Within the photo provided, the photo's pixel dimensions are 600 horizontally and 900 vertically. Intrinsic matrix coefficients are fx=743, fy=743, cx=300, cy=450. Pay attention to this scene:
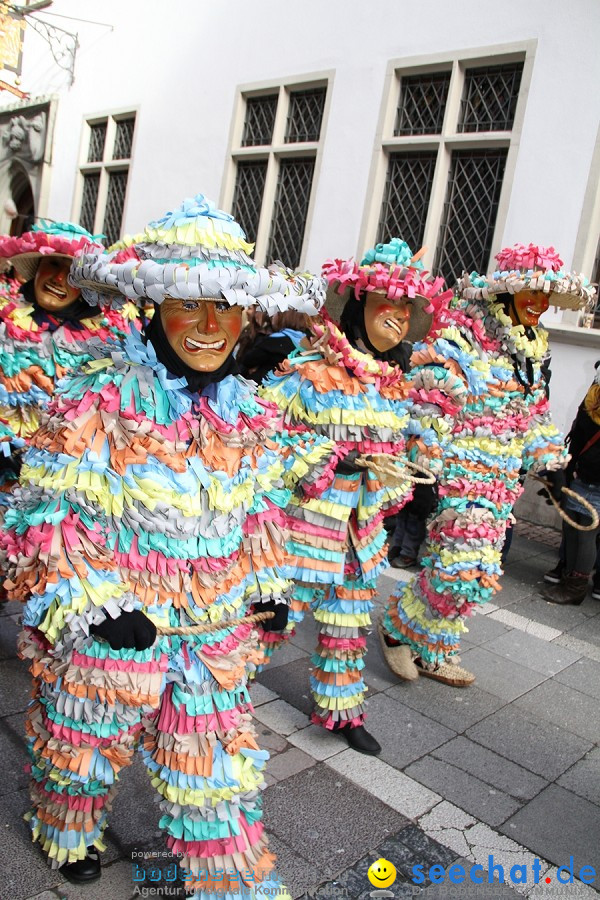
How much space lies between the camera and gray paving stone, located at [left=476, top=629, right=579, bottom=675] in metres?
4.64

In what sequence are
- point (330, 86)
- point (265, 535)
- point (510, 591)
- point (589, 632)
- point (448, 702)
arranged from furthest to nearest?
point (330, 86), point (510, 591), point (589, 632), point (448, 702), point (265, 535)

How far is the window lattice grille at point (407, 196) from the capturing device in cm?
869

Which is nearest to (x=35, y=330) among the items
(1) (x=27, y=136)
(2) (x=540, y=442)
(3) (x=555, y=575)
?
(2) (x=540, y=442)

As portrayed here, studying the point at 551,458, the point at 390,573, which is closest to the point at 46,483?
the point at 551,458

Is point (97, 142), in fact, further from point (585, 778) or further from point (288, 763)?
point (585, 778)

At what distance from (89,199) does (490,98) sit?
29.5ft

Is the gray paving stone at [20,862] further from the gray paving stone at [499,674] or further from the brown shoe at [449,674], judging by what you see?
the gray paving stone at [499,674]

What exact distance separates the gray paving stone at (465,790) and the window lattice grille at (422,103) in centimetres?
733

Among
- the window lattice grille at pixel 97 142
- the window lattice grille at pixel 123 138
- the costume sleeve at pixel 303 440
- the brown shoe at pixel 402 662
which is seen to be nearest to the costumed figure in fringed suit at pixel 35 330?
the costume sleeve at pixel 303 440

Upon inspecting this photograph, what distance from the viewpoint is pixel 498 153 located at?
8.01 meters

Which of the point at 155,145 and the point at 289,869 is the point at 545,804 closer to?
the point at 289,869

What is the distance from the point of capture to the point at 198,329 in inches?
79.6

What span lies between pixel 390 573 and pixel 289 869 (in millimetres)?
3503

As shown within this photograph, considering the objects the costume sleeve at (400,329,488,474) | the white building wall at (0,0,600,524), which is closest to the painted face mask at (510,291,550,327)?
the costume sleeve at (400,329,488,474)
